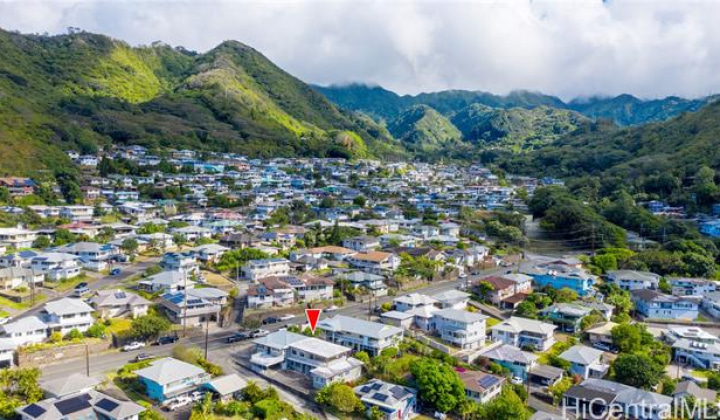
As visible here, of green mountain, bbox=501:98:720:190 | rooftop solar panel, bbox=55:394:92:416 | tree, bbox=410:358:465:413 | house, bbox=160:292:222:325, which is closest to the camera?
rooftop solar panel, bbox=55:394:92:416

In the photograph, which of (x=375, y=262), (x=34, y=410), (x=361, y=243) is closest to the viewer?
(x=34, y=410)

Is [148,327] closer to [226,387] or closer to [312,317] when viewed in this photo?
[226,387]

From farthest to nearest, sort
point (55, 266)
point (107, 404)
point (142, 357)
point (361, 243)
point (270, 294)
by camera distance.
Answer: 1. point (361, 243)
2. point (55, 266)
3. point (270, 294)
4. point (142, 357)
5. point (107, 404)

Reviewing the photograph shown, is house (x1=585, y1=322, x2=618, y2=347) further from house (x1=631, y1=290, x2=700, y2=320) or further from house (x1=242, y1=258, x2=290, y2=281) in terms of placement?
house (x1=242, y1=258, x2=290, y2=281)

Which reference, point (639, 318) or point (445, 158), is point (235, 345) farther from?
point (445, 158)

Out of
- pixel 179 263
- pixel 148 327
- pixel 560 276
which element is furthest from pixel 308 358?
pixel 560 276

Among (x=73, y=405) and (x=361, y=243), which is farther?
(x=361, y=243)

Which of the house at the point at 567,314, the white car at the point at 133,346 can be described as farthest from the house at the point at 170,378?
the house at the point at 567,314

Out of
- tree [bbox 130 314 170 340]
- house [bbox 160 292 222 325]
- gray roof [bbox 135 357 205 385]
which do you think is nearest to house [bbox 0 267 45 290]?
house [bbox 160 292 222 325]
